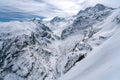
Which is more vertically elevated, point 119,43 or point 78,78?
point 119,43

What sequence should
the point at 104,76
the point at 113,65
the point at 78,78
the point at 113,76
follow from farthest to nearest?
the point at 78,78
the point at 113,65
the point at 104,76
the point at 113,76

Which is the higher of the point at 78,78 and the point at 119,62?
the point at 119,62

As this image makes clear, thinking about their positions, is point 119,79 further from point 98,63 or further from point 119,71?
point 98,63

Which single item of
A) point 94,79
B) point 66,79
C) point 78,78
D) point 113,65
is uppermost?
point 113,65

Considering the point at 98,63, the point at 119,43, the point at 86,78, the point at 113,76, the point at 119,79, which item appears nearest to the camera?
the point at 119,79

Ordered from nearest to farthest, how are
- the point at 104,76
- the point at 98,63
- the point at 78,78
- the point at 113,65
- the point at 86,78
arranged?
1. the point at 104,76
2. the point at 113,65
3. the point at 86,78
4. the point at 78,78
5. the point at 98,63

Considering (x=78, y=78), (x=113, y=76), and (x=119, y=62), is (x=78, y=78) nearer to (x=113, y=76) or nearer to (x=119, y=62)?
(x=119, y=62)

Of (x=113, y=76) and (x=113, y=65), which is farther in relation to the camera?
(x=113, y=65)

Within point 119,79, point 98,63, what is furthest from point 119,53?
point 119,79

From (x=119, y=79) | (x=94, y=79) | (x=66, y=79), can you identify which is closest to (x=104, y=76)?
(x=94, y=79)
